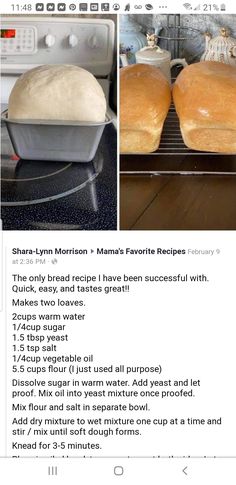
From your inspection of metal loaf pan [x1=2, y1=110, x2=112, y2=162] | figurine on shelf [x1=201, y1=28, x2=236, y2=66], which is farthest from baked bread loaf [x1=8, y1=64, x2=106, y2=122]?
figurine on shelf [x1=201, y1=28, x2=236, y2=66]

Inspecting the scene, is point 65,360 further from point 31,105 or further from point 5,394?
point 31,105

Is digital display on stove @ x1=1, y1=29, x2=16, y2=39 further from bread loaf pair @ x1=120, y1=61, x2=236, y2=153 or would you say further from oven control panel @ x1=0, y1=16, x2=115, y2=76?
bread loaf pair @ x1=120, y1=61, x2=236, y2=153

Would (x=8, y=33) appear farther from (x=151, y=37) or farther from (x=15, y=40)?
(x=151, y=37)

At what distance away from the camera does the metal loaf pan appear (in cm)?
55

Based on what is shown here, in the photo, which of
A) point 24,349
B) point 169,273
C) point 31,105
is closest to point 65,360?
point 24,349

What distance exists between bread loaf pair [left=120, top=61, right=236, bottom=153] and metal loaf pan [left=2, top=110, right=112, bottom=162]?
36 millimetres

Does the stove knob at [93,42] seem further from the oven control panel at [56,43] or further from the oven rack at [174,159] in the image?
the oven rack at [174,159]

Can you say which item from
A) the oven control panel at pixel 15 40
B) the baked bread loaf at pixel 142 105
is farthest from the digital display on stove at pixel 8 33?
the baked bread loaf at pixel 142 105

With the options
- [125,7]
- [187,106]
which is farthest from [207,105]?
[125,7]

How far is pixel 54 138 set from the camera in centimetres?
56

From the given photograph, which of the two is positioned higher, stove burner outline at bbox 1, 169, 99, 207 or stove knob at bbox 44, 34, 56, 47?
stove knob at bbox 44, 34, 56, 47

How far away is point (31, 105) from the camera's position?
0.55 meters

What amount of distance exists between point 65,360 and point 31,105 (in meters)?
0.28

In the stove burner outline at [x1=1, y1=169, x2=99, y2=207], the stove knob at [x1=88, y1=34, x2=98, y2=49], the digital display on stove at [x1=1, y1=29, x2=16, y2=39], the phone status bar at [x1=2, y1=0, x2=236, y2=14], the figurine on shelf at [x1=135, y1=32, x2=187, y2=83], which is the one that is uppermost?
the phone status bar at [x1=2, y1=0, x2=236, y2=14]
